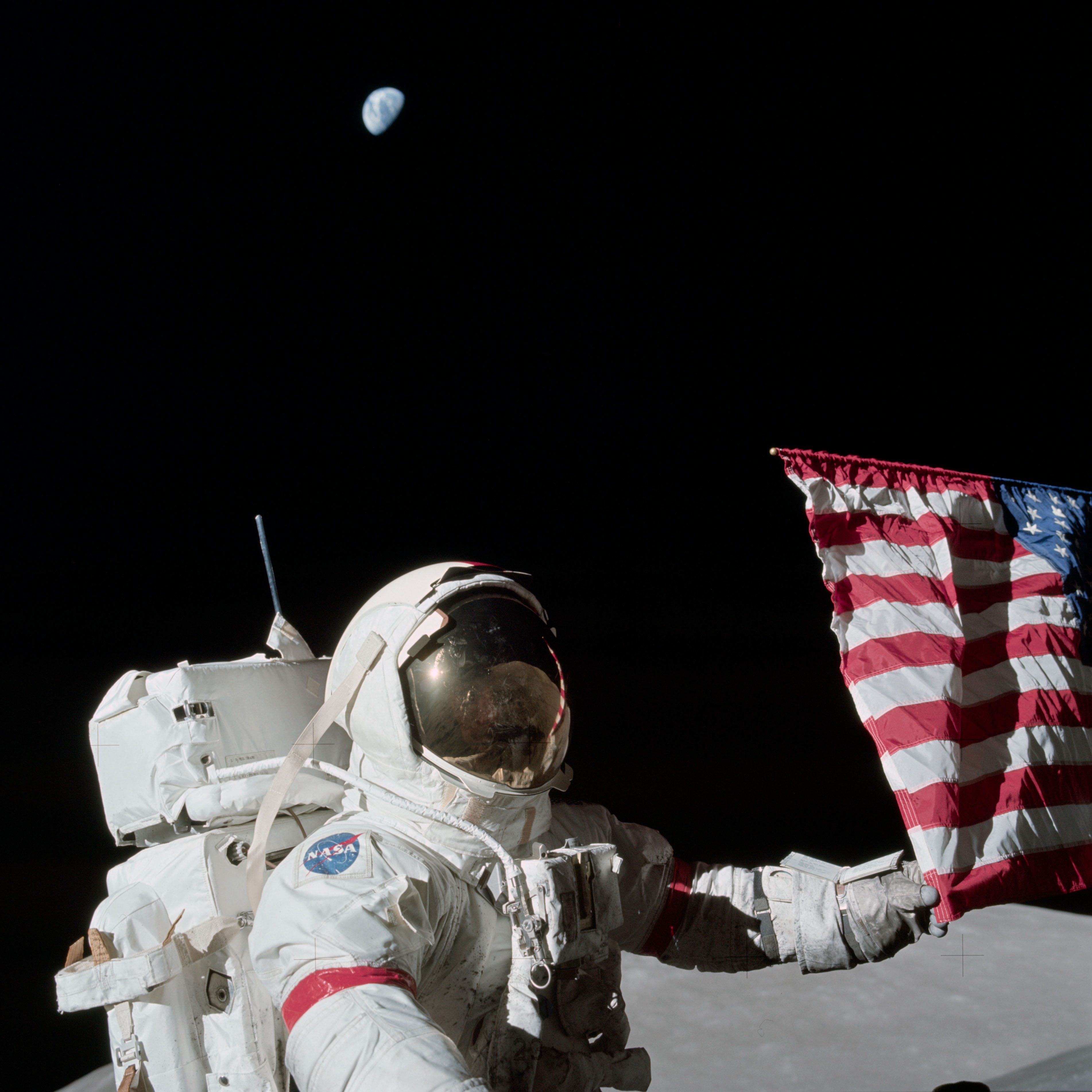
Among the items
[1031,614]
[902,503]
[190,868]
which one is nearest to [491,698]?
[190,868]

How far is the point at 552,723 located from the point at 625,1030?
60cm

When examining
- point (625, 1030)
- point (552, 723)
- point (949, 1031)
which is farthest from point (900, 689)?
point (949, 1031)

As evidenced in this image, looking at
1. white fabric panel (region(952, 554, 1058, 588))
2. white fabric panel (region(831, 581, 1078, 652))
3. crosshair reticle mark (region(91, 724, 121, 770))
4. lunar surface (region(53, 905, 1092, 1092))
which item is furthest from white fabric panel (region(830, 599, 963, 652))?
crosshair reticle mark (region(91, 724, 121, 770))

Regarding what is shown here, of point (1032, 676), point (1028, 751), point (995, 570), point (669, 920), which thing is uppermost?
point (995, 570)

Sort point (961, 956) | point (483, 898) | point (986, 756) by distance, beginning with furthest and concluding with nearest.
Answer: point (961, 956) → point (986, 756) → point (483, 898)

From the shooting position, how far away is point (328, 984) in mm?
1087

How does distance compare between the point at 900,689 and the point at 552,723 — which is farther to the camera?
the point at 900,689

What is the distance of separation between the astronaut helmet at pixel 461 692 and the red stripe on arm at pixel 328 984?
14.5 inches

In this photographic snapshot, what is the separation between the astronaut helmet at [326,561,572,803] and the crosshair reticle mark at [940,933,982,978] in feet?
7.27

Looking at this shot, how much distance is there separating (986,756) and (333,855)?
4.51 feet

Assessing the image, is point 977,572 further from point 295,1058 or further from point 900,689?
point 295,1058

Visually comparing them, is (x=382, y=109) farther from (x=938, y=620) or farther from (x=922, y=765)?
(x=922, y=765)

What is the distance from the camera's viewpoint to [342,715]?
5.21 ft

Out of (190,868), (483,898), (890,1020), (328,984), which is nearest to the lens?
Result: (328,984)
